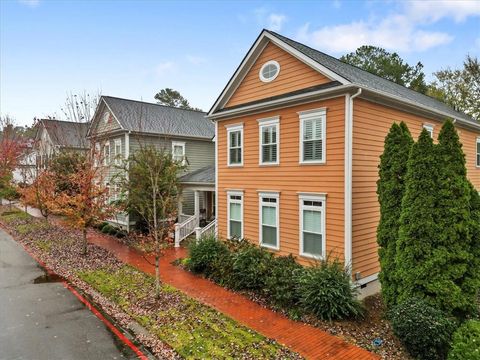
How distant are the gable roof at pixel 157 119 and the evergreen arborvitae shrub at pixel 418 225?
14790 millimetres

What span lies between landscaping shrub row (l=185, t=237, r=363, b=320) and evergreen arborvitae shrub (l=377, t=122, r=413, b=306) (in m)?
0.96

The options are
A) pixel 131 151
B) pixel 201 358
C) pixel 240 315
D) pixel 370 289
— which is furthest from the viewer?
pixel 131 151

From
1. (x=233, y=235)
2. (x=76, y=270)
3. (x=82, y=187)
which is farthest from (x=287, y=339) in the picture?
(x=82, y=187)

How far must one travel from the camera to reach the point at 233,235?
13625mm

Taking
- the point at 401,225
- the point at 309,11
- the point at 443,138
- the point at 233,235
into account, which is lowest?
the point at 233,235

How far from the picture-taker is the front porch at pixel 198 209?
16087mm

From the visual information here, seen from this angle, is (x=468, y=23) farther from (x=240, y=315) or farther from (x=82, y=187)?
(x=82, y=187)

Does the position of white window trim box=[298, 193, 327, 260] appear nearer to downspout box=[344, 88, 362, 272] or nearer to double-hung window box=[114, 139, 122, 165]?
Answer: downspout box=[344, 88, 362, 272]

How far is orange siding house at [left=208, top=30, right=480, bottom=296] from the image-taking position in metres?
9.90

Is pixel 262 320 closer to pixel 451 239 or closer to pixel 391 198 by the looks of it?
pixel 391 198

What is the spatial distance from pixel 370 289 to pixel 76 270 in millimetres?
11035

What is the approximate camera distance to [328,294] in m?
8.01

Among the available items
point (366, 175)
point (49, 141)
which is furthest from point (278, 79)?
point (49, 141)

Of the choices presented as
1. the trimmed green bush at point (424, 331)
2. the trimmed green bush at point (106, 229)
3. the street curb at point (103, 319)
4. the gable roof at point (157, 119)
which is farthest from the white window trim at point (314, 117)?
the trimmed green bush at point (106, 229)
